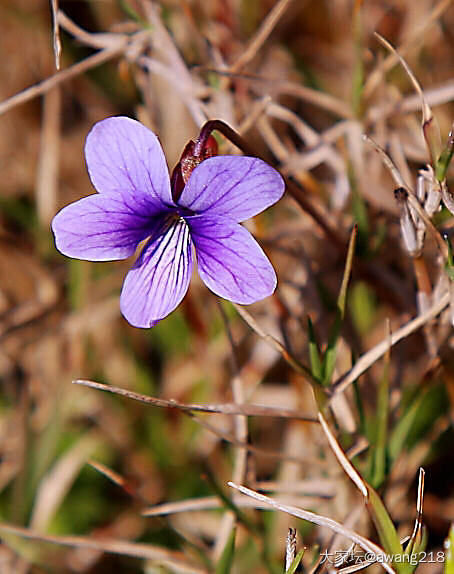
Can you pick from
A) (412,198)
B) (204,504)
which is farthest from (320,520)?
(412,198)

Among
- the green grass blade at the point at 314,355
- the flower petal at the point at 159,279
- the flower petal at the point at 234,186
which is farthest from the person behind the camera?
the green grass blade at the point at 314,355

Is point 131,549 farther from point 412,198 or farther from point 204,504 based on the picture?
point 412,198

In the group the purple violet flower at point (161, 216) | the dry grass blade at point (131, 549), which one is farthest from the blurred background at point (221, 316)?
the purple violet flower at point (161, 216)

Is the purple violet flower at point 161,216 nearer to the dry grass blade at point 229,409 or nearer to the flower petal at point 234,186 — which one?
the flower petal at point 234,186

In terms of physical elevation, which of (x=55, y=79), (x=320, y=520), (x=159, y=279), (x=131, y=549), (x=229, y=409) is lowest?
(x=131, y=549)

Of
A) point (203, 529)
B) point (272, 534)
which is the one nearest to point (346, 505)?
point (272, 534)

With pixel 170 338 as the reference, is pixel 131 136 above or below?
above

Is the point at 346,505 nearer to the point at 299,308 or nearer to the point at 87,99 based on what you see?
the point at 299,308
